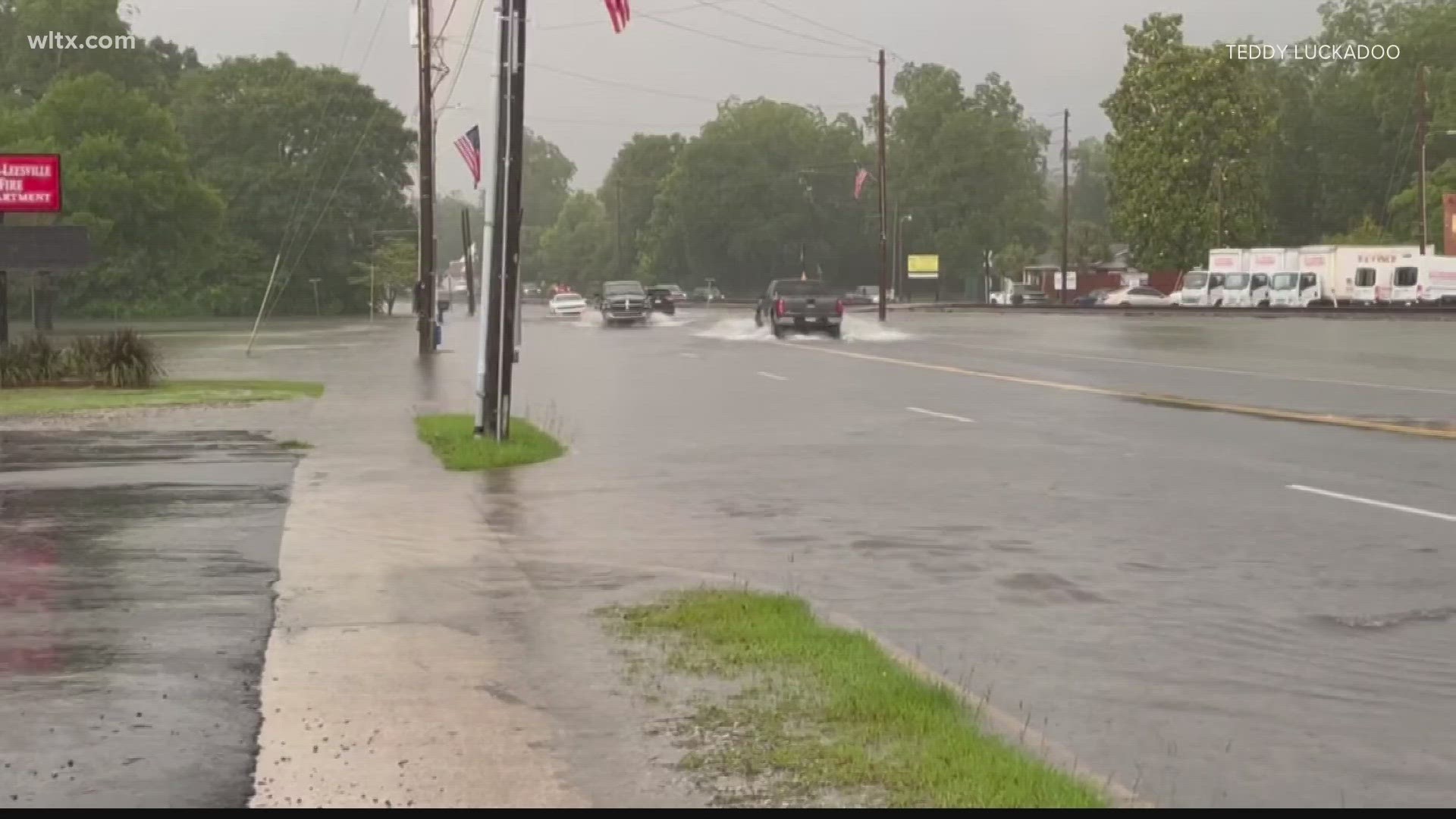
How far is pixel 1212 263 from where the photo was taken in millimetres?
86188

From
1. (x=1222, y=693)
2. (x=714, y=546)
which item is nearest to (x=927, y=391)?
(x=714, y=546)

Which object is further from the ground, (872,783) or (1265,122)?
(1265,122)

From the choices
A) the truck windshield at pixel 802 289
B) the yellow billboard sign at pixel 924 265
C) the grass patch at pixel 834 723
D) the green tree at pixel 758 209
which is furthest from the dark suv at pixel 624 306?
the green tree at pixel 758 209

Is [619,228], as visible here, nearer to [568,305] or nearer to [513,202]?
[568,305]

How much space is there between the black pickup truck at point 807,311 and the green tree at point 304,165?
61.2m

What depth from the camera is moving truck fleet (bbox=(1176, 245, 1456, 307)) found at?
2990 inches

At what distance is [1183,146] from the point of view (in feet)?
349

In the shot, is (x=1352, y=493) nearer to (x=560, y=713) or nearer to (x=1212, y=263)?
(x=560, y=713)

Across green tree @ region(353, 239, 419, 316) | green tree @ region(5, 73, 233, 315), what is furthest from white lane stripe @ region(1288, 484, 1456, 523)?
green tree @ region(353, 239, 419, 316)

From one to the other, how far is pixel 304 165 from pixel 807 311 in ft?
224

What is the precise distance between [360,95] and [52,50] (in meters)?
20.0

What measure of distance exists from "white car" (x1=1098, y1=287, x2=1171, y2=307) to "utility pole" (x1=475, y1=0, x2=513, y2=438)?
77440 millimetres

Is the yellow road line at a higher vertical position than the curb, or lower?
higher

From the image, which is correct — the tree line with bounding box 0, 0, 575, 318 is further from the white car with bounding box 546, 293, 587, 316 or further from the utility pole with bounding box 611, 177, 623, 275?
the utility pole with bounding box 611, 177, 623, 275
